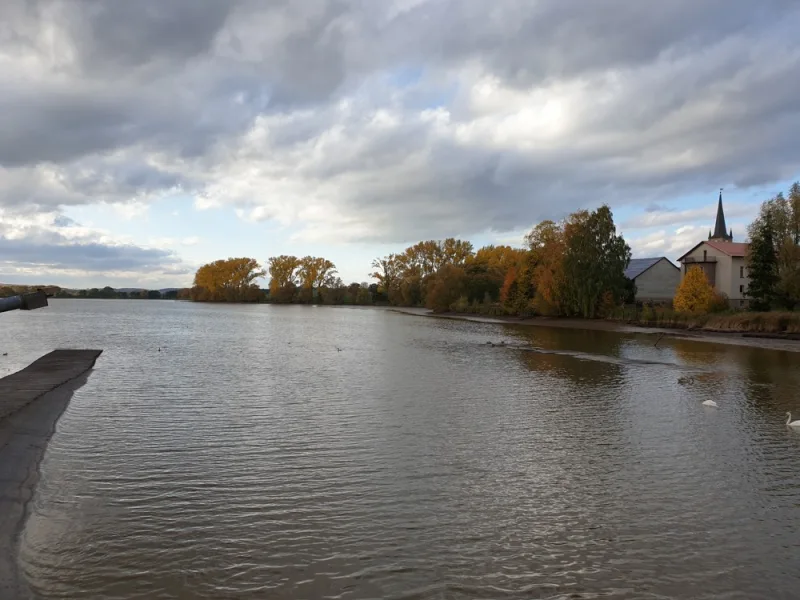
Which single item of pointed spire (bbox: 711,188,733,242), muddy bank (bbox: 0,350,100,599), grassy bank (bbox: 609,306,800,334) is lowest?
muddy bank (bbox: 0,350,100,599)

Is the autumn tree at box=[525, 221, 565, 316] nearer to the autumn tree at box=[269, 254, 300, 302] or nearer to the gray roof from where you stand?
the gray roof

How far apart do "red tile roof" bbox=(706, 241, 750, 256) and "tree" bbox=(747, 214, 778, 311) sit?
719 inches

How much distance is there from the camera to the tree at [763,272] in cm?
4922

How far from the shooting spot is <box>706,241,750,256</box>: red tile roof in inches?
2709

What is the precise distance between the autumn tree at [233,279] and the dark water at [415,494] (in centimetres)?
15698

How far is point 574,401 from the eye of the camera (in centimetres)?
1752

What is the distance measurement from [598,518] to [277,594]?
4.47 metres

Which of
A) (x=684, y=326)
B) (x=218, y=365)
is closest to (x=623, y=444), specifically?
(x=218, y=365)

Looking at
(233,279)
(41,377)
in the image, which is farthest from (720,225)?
(233,279)

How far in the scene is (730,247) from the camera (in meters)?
71.5

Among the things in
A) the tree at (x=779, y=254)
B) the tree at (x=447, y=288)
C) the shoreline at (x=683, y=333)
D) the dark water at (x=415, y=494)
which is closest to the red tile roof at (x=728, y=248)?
the tree at (x=779, y=254)

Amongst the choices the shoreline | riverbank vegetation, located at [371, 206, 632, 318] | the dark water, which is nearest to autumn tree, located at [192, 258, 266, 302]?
riverbank vegetation, located at [371, 206, 632, 318]

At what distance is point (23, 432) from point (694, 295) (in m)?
52.7

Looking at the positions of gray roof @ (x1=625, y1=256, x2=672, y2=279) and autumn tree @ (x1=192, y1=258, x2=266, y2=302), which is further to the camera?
autumn tree @ (x1=192, y1=258, x2=266, y2=302)
